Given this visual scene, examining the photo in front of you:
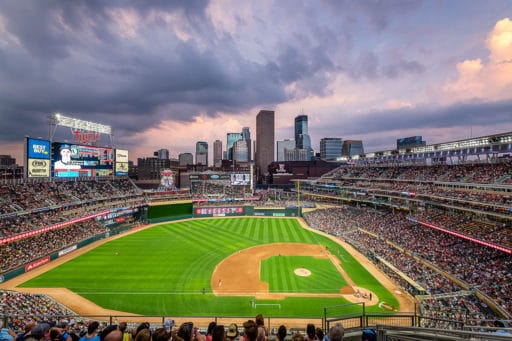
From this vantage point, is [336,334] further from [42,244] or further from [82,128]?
[82,128]

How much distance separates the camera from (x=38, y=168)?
37125mm

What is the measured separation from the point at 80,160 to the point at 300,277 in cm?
4700

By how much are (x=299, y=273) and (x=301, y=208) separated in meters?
35.2

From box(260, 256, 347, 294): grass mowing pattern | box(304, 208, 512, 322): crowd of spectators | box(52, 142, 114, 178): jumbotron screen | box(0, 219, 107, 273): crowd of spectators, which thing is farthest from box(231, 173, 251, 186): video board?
box(260, 256, 347, 294): grass mowing pattern

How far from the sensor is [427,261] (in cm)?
2609

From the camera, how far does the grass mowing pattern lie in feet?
77.9

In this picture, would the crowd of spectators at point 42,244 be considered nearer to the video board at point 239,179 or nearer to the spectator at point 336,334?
the spectator at point 336,334

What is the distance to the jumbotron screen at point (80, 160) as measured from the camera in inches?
1671

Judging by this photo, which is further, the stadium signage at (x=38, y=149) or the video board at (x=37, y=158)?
the stadium signage at (x=38, y=149)

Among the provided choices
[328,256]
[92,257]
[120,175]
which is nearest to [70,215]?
[92,257]

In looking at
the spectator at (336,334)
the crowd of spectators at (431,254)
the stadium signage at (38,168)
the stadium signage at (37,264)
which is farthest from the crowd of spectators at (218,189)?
the spectator at (336,334)

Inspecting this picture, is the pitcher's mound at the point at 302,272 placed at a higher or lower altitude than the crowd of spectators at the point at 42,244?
lower

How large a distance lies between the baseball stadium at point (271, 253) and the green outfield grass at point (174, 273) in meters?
0.18

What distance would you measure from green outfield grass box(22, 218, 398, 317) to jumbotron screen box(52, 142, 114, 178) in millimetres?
16903
